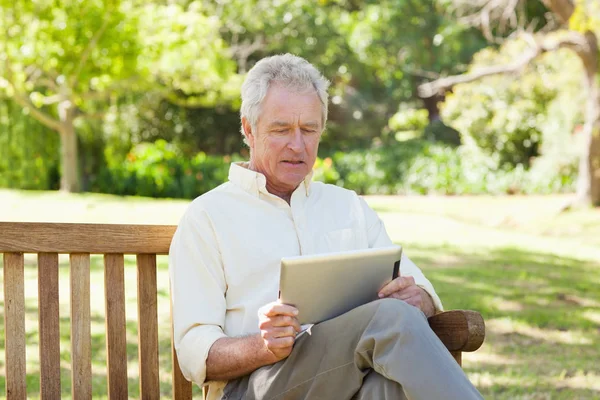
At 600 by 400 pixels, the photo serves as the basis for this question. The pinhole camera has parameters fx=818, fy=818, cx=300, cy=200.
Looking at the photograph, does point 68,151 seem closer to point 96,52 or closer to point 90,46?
point 96,52

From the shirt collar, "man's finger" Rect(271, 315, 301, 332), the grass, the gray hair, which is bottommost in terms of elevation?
the grass

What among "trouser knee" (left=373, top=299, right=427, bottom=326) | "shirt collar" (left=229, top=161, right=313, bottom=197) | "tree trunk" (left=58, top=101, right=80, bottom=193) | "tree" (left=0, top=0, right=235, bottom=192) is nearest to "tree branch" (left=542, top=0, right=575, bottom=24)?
"tree" (left=0, top=0, right=235, bottom=192)

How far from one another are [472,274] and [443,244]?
1.88m

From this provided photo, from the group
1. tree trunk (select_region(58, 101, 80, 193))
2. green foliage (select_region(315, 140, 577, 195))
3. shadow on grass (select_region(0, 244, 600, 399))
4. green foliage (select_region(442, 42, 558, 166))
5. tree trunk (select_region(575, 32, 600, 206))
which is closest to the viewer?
shadow on grass (select_region(0, 244, 600, 399))

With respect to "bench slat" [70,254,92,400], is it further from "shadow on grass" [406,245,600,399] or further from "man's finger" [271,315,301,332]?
"shadow on grass" [406,245,600,399]

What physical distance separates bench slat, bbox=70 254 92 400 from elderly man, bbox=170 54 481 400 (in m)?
0.33

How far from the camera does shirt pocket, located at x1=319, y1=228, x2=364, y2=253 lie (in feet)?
9.53

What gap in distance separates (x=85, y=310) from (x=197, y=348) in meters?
0.46

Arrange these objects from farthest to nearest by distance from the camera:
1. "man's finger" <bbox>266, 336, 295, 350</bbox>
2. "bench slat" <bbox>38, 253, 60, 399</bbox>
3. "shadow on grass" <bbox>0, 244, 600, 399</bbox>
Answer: "shadow on grass" <bbox>0, 244, 600, 399</bbox>, "bench slat" <bbox>38, 253, 60, 399</bbox>, "man's finger" <bbox>266, 336, 295, 350</bbox>

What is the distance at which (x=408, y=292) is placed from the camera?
8.82 feet

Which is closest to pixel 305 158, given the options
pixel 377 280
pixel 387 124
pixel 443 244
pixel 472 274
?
pixel 377 280

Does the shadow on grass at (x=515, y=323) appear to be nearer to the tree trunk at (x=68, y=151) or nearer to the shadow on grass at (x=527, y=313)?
the shadow on grass at (x=527, y=313)

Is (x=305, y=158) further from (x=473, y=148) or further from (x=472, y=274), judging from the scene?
(x=473, y=148)

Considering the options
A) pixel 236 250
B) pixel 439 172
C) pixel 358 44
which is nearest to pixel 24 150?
pixel 439 172
